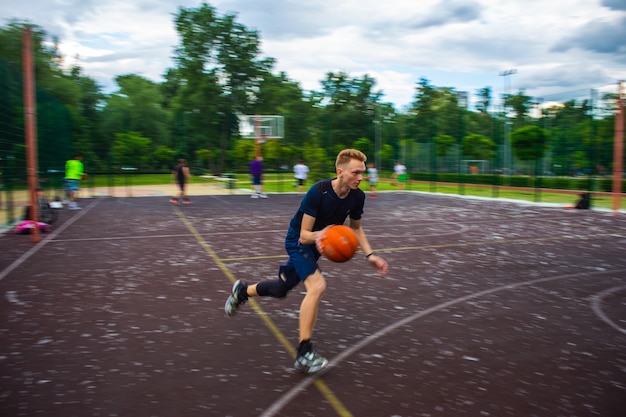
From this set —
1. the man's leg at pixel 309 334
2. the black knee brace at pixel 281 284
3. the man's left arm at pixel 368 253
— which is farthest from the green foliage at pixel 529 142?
the man's leg at pixel 309 334

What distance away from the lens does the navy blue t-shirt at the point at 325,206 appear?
4.43 meters

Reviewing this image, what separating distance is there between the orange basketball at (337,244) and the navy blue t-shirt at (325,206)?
22cm

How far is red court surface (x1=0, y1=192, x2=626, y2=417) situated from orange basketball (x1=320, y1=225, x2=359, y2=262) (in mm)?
988

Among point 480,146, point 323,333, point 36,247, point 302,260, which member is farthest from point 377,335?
point 480,146

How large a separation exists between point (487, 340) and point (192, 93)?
56079 mm

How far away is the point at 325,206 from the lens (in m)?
4.48

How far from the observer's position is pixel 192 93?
57156mm

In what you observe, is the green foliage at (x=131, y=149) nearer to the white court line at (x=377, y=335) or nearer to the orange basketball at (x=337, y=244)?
the white court line at (x=377, y=335)

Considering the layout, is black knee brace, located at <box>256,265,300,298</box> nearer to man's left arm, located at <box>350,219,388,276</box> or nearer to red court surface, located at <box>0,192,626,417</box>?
red court surface, located at <box>0,192,626,417</box>

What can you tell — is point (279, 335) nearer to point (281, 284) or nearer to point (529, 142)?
point (281, 284)

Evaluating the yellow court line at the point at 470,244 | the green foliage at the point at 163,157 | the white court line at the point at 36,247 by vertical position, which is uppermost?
the green foliage at the point at 163,157

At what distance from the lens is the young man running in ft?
14.1

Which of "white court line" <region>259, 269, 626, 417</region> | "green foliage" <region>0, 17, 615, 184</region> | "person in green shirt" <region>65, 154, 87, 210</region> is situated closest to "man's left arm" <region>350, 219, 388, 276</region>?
"white court line" <region>259, 269, 626, 417</region>

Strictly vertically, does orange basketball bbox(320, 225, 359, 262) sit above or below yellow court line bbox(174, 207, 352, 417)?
above
